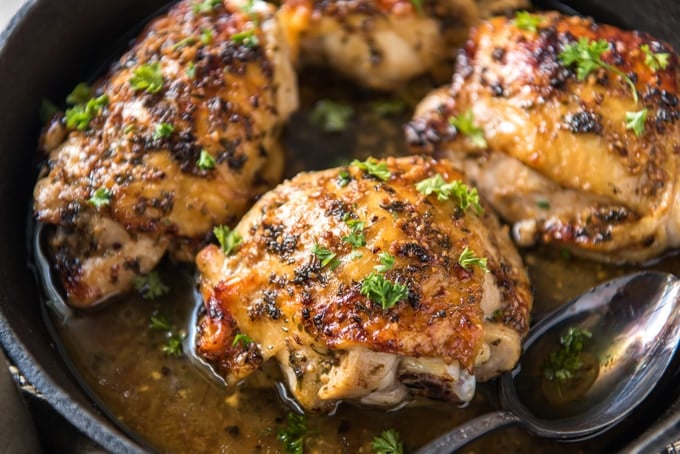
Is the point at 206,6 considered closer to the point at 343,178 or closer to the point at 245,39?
the point at 245,39

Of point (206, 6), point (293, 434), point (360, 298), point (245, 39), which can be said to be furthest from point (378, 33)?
point (293, 434)

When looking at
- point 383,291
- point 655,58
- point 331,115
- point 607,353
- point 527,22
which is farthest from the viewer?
point 331,115

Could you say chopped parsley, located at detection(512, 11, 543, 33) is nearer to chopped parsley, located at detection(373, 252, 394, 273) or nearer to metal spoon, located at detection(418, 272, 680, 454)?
metal spoon, located at detection(418, 272, 680, 454)

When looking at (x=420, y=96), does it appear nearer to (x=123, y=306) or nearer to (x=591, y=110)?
(x=591, y=110)

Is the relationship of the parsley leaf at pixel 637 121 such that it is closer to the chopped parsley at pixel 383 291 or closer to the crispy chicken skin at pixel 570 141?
the crispy chicken skin at pixel 570 141

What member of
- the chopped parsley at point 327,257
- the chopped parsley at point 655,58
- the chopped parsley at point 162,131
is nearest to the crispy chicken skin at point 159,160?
the chopped parsley at point 162,131

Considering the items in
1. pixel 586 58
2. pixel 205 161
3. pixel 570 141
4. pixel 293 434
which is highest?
pixel 205 161
